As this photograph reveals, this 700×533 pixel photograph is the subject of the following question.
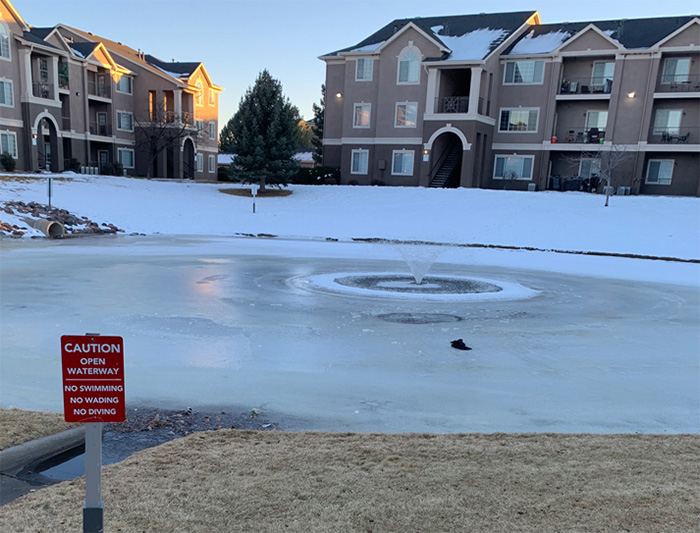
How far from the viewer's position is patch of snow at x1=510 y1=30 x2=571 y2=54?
35.8 meters

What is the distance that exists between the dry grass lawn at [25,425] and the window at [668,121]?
38.5 metres

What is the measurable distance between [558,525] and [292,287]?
9.34 meters

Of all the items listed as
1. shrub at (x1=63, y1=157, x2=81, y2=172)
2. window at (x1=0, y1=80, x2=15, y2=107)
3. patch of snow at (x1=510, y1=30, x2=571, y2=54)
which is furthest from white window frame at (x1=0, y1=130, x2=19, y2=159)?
patch of snow at (x1=510, y1=30, x2=571, y2=54)

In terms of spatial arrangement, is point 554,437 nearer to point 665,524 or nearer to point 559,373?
point 665,524

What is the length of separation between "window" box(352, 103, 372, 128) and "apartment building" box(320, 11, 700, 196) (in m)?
0.07

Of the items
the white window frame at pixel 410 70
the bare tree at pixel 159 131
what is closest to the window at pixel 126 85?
the bare tree at pixel 159 131

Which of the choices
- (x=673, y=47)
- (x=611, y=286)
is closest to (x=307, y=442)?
(x=611, y=286)

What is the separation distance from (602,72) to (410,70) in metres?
12.4

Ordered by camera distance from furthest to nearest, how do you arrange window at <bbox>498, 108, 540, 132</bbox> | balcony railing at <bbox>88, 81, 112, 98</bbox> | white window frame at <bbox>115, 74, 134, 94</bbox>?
white window frame at <bbox>115, 74, 134, 94</bbox>
balcony railing at <bbox>88, 81, 112, 98</bbox>
window at <bbox>498, 108, 540, 132</bbox>

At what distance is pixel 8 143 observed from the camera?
111 feet

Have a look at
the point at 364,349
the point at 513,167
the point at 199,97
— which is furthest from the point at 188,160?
the point at 364,349

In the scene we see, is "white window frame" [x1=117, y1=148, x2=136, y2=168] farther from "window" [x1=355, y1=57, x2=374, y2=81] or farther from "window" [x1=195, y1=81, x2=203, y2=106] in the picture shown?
"window" [x1=355, y1=57, x2=374, y2=81]

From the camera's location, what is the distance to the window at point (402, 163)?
37.1 m

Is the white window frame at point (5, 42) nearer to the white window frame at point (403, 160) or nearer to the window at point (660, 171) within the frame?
the white window frame at point (403, 160)
